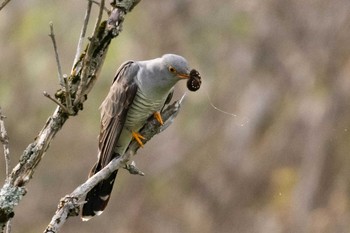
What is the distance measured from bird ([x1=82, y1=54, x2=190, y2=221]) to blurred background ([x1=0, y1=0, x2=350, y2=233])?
266 cm

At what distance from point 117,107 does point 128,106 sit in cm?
6

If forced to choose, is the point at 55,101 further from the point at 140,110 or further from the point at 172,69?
the point at 140,110

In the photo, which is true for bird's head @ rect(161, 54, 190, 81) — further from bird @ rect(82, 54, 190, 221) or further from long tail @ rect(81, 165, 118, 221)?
long tail @ rect(81, 165, 118, 221)

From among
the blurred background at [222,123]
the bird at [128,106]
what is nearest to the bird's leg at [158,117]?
the bird at [128,106]

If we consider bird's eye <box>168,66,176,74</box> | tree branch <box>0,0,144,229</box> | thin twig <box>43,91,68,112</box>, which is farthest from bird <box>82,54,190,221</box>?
thin twig <box>43,91,68,112</box>

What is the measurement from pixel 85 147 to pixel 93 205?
331 cm

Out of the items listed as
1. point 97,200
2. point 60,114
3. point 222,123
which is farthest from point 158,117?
point 222,123

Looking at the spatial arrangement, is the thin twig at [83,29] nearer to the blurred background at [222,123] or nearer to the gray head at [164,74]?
the gray head at [164,74]

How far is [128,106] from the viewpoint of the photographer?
4539mm

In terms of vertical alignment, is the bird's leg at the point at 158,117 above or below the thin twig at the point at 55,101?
below

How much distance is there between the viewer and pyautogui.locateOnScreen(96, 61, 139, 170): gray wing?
14.7 feet

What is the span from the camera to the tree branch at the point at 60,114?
283cm

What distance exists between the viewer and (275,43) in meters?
7.48

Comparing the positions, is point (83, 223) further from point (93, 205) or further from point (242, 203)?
point (93, 205)
